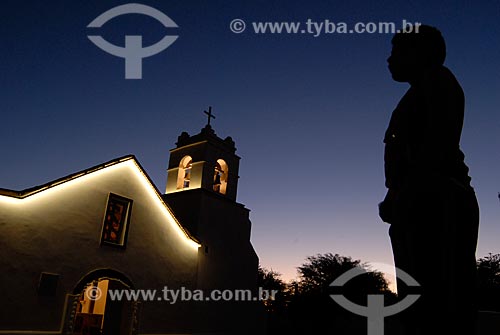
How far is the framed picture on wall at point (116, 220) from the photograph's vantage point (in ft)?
42.7

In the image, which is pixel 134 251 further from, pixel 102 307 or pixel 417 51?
pixel 417 51

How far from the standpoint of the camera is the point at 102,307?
17.2 metres

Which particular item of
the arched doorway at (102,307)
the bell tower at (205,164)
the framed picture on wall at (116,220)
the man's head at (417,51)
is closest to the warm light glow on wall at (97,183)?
the framed picture on wall at (116,220)

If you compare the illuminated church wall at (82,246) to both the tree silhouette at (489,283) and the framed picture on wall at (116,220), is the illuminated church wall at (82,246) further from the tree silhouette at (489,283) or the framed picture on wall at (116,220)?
the tree silhouette at (489,283)

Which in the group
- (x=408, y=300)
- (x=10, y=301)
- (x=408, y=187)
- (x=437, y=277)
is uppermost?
(x=408, y=187)

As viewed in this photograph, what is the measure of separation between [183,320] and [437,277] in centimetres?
1421

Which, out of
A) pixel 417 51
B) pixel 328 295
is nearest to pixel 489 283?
pixel 328 295

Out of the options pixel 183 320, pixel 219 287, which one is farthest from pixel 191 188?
pixel 183 320

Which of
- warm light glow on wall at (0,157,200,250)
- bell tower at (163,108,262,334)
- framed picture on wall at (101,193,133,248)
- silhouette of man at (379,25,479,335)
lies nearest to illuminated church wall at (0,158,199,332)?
warm light glow on wall at (0,157,200,250)

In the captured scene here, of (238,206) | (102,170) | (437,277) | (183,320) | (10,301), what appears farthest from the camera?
(238,206)

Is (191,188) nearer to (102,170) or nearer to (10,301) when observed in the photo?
(102,170)

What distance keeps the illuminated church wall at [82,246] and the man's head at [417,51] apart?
11.4m

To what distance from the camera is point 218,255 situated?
668 inches

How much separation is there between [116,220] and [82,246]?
1.61 m
